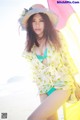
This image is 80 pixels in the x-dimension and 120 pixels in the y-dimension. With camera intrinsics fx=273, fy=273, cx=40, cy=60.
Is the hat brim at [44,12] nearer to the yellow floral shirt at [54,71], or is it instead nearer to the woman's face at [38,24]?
the woman's face at [38,24]

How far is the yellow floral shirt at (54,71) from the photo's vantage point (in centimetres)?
210

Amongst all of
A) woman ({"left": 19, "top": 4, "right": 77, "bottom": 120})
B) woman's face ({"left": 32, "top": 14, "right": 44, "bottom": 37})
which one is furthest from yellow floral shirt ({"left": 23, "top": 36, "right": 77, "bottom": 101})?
woman's face ({"left": 32, "top": 14, "right": 44, "bottom": 37})

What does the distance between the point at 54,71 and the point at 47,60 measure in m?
0.10

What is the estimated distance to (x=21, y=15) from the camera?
2.13 metres

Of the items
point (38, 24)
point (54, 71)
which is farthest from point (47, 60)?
point (38, 24)

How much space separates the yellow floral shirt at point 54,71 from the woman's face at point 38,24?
14 centimetres

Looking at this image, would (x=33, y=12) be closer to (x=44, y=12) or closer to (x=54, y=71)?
(x=44, y=12)

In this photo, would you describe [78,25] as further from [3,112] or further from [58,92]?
[3,112]

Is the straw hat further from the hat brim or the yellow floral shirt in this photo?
the yellow floral shirt

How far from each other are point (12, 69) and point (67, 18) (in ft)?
1.96

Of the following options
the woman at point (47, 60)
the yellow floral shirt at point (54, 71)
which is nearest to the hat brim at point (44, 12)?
the woman at point (47, 60)

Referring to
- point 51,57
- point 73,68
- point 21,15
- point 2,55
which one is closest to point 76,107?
point 73,68

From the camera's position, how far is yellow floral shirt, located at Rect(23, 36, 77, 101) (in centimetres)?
210

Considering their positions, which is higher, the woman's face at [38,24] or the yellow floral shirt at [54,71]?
the woman's face at [38,24]
